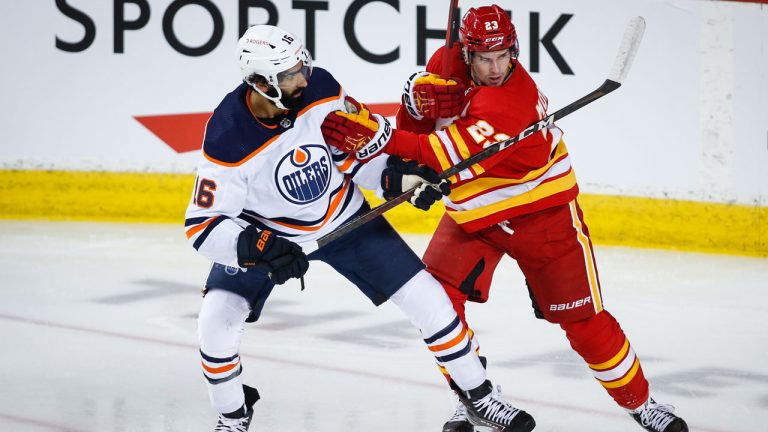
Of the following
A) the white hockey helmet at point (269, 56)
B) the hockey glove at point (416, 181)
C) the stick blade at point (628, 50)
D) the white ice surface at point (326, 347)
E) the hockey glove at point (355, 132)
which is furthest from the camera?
the white ice surface at point (326, 347)

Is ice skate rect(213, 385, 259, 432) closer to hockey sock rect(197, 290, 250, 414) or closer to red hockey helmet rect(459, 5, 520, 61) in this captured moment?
hockey sock rect(197, 290, 250, 414)

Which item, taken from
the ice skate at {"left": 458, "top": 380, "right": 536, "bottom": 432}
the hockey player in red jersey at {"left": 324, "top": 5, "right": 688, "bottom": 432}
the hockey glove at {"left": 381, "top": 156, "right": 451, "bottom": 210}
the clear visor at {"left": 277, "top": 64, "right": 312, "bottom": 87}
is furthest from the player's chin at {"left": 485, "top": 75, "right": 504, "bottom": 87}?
the ice skate at {"left": 458, "top": 380, "right": 536, "bottom": 432}

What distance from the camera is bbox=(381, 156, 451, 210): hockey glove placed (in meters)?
3.08

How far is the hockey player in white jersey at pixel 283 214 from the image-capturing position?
2869 mm

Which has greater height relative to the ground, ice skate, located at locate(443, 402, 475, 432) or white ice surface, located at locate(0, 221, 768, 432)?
ice skate, located at locate(443, 402, 475, 432)

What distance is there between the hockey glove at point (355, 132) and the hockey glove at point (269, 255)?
11.2 inches

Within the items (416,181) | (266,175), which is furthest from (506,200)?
(266,175)

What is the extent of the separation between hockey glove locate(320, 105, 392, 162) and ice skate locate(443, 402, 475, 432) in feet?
2.46

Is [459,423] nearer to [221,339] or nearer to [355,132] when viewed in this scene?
[221,339]

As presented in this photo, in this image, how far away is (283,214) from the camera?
3.02 meters

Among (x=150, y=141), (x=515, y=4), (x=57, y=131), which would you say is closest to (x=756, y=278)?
(x=515, y=4)

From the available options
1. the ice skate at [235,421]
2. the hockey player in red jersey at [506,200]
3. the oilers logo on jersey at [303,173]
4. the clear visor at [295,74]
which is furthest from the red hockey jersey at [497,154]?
the ice skate at [235,421]

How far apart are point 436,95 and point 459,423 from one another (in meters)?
0.87

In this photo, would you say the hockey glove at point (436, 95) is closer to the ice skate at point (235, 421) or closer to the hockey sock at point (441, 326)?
the hockey sock at point (441, 326)
